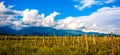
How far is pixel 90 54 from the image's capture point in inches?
906

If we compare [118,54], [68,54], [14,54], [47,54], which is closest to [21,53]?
[14,54]

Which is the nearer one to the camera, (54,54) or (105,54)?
(54,54)

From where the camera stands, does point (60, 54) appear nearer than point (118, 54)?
Yes

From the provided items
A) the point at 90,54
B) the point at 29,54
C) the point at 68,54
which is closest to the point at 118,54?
the point at 90,54

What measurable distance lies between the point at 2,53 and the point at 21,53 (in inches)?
64.4

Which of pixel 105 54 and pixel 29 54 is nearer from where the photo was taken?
pixel 29 54

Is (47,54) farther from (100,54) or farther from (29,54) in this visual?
(100,54)

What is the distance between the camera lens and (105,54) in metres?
23.0

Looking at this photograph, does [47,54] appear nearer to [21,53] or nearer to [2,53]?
[21,53]

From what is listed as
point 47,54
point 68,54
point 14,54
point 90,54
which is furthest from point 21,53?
point 90,54

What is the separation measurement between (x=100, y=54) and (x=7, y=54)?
9104 millimetres

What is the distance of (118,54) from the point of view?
22641 mm

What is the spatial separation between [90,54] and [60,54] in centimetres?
466

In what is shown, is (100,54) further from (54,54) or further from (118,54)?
(54,54)
